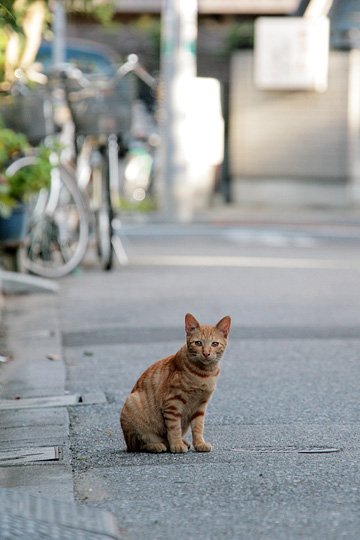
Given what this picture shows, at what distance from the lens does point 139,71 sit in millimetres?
11438

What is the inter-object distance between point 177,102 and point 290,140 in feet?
11.3

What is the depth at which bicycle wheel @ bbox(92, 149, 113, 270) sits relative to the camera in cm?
1081

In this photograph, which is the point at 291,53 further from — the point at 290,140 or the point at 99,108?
the point at 99,108

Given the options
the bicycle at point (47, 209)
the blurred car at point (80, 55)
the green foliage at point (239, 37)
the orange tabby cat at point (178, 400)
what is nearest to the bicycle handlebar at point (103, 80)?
the bicycle at point (47, 209)

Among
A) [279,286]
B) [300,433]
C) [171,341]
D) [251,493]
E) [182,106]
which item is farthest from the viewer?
[182,106]

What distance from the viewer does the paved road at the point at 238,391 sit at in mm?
4129

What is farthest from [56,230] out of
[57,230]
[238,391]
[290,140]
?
[290,140]

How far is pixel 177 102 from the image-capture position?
1725 centimetres

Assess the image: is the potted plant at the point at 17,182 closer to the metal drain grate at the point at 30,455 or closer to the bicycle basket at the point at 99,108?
the bicycle basket at the point at 99,108

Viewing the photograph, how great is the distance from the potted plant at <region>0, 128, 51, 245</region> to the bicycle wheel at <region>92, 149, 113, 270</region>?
1.13m

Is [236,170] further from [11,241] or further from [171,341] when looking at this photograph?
[171,341]

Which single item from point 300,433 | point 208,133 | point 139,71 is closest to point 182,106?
point 208,133

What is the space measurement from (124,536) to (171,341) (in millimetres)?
3866

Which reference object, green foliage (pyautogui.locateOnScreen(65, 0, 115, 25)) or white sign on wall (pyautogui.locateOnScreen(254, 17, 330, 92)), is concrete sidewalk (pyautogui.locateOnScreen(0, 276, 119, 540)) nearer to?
green foliage (pyautogui.locateOnScreen(65, 0, 115, 25))
